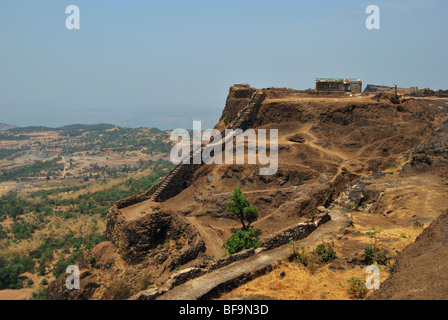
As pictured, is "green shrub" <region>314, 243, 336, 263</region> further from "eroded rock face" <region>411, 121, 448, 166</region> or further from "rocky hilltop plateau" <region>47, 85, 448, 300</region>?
"eroded rock face" <region>411, 121, 448, 166</region>

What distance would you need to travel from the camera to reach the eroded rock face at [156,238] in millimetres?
17531

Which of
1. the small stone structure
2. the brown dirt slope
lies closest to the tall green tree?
the brown dirt slope

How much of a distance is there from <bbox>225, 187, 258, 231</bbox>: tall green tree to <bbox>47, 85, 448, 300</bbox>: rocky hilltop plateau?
2.81 ft

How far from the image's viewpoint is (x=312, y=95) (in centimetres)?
3353

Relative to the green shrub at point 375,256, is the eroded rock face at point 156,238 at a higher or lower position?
lower

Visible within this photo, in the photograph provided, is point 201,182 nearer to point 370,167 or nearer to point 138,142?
point 370,167

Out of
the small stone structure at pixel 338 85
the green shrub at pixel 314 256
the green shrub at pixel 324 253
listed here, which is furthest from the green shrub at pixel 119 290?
the small stone structure at pixel 338 85

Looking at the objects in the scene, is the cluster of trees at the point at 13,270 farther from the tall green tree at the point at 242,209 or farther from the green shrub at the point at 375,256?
the green shrub at the point at 375,256

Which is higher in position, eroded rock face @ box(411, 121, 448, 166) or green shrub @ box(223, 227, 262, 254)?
eroded rock face @ box(411, 121, 448, 166)

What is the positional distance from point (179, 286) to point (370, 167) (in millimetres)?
19284

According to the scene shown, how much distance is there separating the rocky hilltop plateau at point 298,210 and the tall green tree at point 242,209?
0.86 metres

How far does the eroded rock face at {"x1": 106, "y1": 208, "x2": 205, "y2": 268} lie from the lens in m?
17.5

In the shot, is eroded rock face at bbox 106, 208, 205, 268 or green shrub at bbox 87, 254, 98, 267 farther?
green shrub at bbox 87, 254, 98, 267

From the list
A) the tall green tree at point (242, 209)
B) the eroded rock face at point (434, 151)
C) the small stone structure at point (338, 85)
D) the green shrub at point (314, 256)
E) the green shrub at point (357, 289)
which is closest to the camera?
the green shrub at point (357, 289)
